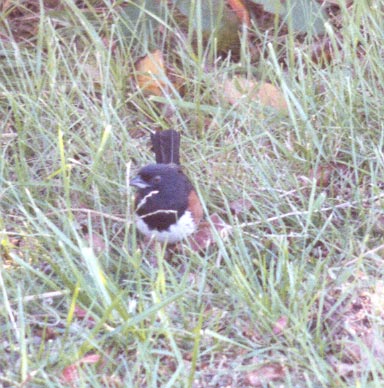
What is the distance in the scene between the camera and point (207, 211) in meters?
3.35

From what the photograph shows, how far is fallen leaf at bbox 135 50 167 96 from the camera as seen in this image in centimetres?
409

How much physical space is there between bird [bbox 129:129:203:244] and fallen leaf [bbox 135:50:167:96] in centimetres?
74

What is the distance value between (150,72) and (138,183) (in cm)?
87

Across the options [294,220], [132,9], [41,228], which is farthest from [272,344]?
[132,9]

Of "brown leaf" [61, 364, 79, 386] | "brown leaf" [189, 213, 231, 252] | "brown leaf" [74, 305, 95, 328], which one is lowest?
"brown leaf" [189, 213, 231, 252]

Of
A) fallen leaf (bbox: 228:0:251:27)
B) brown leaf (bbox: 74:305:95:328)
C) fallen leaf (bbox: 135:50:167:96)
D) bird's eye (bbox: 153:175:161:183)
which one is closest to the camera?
brown leaf (bbox: 74:305:95:328)

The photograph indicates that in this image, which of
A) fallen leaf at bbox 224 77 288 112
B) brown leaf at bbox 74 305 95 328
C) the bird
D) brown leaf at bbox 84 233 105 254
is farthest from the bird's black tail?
brown leaf at bbox 74 305 95 328

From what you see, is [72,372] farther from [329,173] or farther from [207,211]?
[329,173]

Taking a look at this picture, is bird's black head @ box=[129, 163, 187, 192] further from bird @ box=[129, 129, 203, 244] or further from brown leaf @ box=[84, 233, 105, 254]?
brown leaf @ box=[84, 233, 105, 254]

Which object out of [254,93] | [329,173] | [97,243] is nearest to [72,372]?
[97,243]

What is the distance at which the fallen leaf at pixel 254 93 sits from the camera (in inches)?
156

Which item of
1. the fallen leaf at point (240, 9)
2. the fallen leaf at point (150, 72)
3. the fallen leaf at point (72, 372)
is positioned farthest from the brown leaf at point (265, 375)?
the fallen leaf at point (240, 9)

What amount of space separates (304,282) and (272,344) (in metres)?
0.30

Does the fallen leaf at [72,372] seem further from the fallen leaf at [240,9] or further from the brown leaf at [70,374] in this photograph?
the fallen leaf at [240,9]
